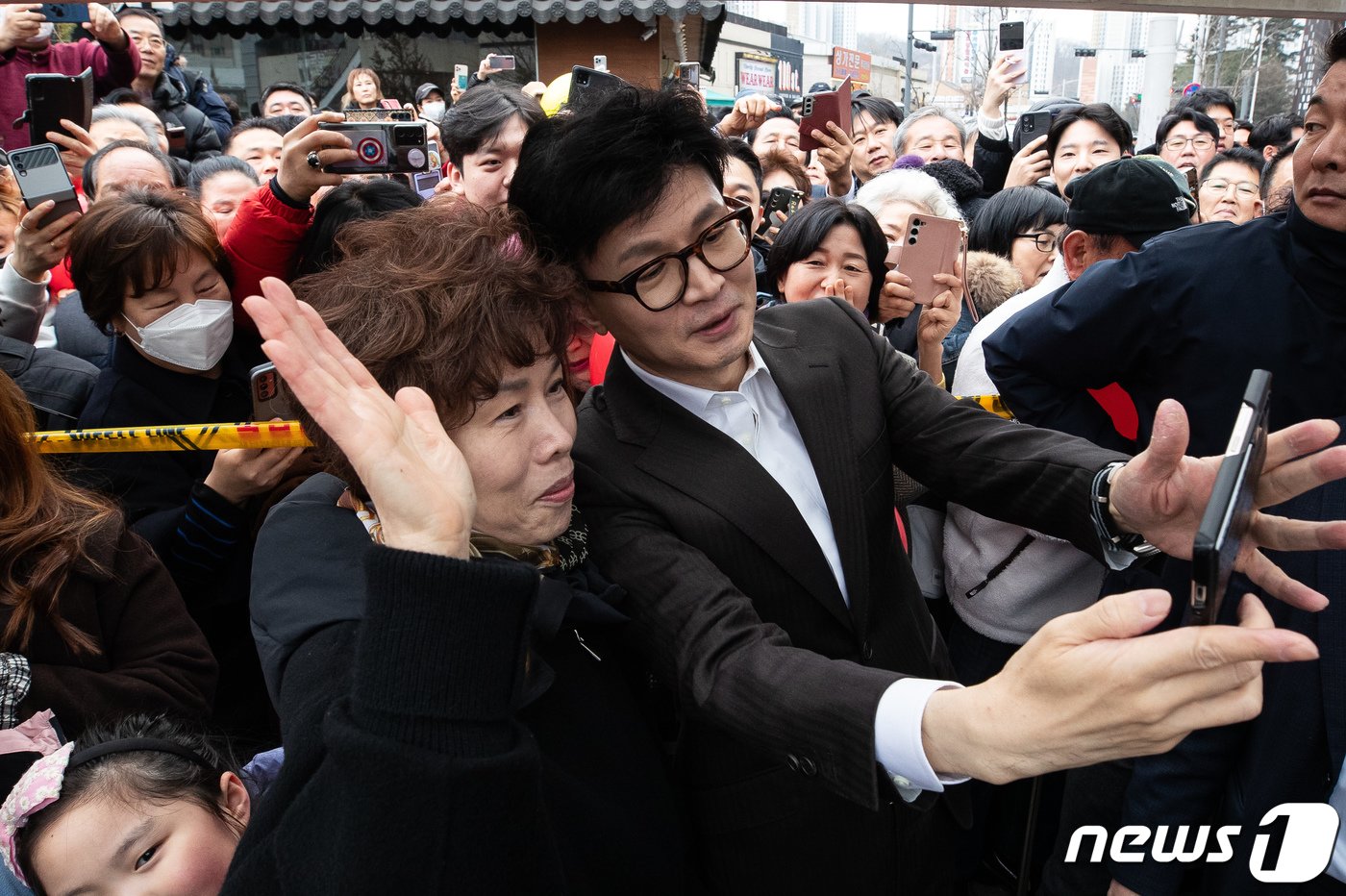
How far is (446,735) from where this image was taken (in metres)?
1.02

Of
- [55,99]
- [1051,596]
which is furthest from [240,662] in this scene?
[55,99]

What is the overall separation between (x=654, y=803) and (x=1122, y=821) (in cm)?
127

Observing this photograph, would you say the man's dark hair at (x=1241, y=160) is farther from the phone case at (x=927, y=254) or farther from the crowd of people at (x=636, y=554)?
the phone case at (x=927, y=254)

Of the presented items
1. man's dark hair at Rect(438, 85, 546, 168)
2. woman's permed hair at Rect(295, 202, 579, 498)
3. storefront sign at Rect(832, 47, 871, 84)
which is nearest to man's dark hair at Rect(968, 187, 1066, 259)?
man's dark hair at Rect(438, 85, 546, 168)

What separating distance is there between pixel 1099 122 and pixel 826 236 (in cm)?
260

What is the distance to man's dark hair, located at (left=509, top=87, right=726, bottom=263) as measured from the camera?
1.58 m

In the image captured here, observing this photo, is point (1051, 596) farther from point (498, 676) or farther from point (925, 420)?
point (498, 676)

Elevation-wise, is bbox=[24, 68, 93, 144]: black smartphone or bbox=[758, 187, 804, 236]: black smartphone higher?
bbox=[24, 68, 93, 144]: black smartphone

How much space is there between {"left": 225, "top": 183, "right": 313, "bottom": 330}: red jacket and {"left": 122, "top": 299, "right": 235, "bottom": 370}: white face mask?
0.10 m

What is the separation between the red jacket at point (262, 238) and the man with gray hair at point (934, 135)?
14.3ft

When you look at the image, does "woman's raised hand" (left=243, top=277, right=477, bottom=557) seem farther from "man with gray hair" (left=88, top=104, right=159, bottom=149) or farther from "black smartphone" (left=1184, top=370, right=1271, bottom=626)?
"man with gray hair" (left=88, top=104, right=159, bottom=149)

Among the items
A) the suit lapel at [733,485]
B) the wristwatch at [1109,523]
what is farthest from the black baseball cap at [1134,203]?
the suit lapel at [733,485]

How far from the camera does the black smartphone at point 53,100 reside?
344 cm

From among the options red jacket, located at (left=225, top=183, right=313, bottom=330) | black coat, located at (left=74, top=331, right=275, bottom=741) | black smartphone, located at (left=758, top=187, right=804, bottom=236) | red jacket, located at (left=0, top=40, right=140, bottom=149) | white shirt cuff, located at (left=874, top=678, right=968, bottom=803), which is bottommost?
black coat, located at (left=74, top=331, right=275, bottom=741)
